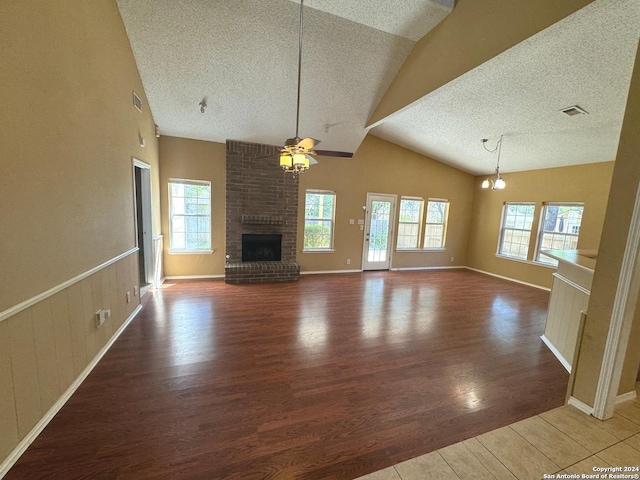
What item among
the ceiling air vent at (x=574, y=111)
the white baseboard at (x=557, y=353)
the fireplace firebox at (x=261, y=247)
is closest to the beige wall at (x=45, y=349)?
the fireplace firebox at (x=261, y=247)

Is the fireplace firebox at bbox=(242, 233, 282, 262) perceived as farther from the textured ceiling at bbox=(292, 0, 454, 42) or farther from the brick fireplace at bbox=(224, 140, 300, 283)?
the textured ceiling at bbox=(292, 0, 454, 42)

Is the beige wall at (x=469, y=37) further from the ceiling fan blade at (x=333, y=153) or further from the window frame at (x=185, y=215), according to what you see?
the window frame at (x=185, y=215)

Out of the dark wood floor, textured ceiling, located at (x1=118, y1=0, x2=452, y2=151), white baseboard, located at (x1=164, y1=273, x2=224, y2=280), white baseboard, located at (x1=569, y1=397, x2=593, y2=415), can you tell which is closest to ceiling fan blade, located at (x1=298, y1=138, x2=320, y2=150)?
textured ceiling, located at (x1=118, y1=0, x2=452, y2=151)

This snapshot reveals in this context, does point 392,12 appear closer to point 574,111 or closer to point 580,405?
point 574,111

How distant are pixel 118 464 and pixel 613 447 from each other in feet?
9.48

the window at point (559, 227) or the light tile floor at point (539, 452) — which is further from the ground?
the window at point (559, 227)

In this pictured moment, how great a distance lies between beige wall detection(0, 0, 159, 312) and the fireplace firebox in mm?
2694

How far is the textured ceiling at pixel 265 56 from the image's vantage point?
112 inches

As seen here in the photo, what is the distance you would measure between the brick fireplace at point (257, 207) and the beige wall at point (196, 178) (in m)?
0.18

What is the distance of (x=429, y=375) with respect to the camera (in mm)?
2424

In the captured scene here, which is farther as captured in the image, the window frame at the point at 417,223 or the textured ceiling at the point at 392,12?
the window frame at the point at 417,223

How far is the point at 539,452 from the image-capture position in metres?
1.54

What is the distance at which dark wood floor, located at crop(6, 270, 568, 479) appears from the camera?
1534 millimetres

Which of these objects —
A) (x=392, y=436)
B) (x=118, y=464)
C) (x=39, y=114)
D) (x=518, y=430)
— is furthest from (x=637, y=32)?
(x=118, y=464)
